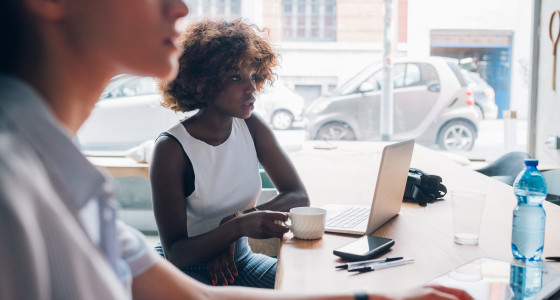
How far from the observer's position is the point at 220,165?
5.69 feet

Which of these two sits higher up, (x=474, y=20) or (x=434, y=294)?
(x=474, y=20)

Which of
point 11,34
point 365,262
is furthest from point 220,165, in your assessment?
point 11,34

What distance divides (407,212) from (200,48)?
0.96 meters

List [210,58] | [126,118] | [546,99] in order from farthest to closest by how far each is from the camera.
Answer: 1. [126,118]
2. [546,99]
3. [210,58]

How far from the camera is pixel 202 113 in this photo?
1816mm

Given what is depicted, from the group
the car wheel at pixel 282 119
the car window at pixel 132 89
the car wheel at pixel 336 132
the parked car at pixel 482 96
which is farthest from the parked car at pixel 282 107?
the parked car at pixel 482 96

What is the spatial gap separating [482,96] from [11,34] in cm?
537

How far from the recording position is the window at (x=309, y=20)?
5.34m

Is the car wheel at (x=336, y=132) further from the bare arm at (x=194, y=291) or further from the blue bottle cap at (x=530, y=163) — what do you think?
the bare arm at (x=194, y=291)

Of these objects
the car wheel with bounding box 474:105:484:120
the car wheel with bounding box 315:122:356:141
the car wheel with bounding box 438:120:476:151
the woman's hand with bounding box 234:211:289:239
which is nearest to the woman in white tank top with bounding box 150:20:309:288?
the woman's hand with bounding box 234:211:289:239

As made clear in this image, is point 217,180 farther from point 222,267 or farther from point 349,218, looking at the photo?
point 349,218

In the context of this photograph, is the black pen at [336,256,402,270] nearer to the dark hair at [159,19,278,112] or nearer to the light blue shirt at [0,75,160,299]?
the light blue shirt at [0,75,160,299]

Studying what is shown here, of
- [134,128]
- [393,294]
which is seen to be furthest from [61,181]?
[134,128]

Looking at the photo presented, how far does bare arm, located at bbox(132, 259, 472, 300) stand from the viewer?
77 centimetres
